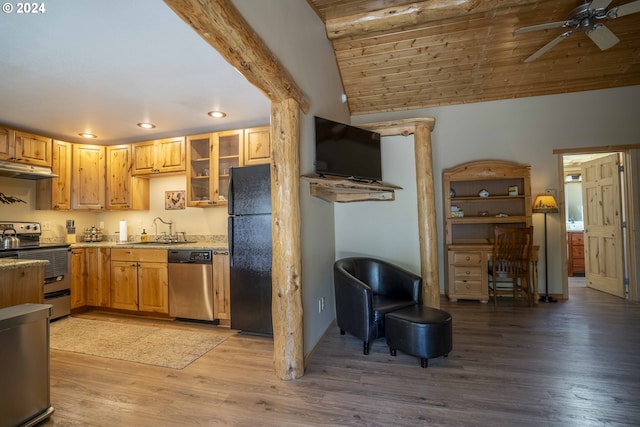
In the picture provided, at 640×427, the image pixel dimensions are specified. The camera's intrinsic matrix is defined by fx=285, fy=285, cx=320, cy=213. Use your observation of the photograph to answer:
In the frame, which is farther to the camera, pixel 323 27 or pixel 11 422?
pixel 323 27

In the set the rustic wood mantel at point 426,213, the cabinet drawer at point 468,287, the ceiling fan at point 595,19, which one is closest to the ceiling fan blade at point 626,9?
the ceiling fan at point 595,19

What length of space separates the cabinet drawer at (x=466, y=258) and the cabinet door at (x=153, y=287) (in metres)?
3.91

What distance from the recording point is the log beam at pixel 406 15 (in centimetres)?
297

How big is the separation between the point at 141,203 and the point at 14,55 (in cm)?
245

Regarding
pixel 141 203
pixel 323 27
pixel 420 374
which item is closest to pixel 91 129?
pixel 141 203

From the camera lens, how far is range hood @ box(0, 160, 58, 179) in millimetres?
3361

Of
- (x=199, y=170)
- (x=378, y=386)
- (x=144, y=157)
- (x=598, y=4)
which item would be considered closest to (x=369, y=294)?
(x=378, y=386)

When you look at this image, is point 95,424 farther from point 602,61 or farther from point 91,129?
point 602,61

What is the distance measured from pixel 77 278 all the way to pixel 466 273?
5.43 m

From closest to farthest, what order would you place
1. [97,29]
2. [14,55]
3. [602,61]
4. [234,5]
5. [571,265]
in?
1. [234,5]
2. [97,29]
3. [14,55]
4. [602,61]
5. [571,265]

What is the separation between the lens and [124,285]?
12.4 ft

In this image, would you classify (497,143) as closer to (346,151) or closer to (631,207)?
(631,207)

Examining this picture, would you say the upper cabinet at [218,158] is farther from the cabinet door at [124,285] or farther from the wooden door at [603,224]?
the wooden door at [603,224]

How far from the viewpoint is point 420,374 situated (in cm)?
226
